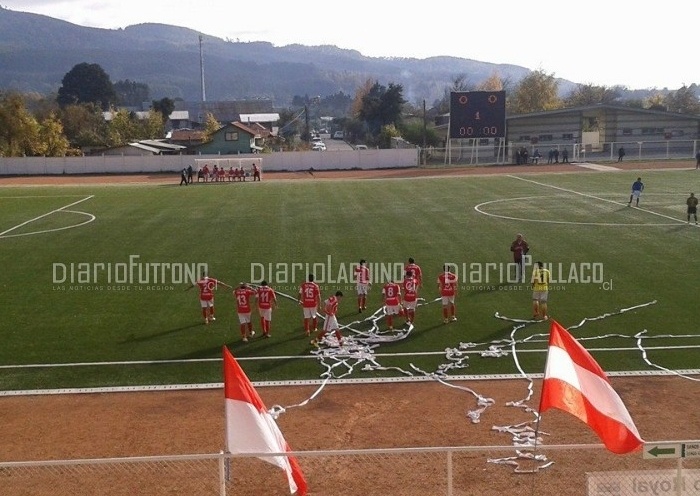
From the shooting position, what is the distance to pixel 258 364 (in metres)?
16.4

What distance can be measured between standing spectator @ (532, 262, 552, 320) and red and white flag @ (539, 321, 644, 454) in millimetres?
9491

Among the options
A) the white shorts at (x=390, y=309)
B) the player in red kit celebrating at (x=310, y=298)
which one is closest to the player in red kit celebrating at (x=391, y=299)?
the white shorts at (x=390, y=309)

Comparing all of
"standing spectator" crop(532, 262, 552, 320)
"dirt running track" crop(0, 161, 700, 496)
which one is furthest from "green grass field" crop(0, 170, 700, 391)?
"dirt running track" crop(0, 161, 700, 496)

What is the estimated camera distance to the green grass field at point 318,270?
16672 millimetres

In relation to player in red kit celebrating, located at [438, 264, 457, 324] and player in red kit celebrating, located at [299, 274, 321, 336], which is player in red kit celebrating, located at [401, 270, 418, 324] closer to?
player in red kit celebrating, located at [438, 264, 457, 324]

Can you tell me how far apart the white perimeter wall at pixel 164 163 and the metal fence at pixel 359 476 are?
55971 millimetres

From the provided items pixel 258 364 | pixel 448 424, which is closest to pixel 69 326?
pixel 258 364

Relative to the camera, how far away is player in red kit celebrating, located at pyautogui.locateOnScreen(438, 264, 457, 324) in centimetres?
1877

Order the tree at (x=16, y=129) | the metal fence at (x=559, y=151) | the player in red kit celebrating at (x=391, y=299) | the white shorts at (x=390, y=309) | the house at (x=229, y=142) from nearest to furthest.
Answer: the player in red kit celebrating at (x=391, y=299), the white shorts at (x=390, y=309), the metal fence at (x=559, y=151), the tree at (x=16, y=129), the house at (x=229, y=142)

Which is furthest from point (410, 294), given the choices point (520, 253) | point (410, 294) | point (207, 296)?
point (520, 253)

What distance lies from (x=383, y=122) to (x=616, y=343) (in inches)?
3373

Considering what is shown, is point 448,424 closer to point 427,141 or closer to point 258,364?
point 258,364

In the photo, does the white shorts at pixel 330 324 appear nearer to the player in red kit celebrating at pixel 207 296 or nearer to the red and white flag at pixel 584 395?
the player in red kit celebrating at pixel 207 296

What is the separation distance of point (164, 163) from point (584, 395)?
6117 centimetres
